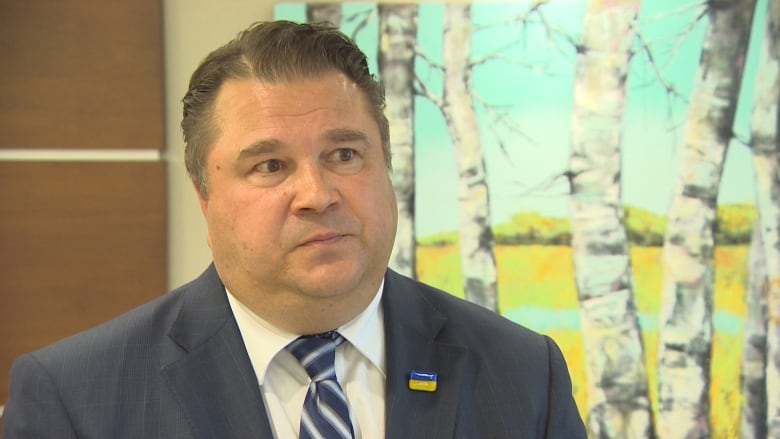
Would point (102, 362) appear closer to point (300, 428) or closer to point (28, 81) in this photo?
point (300, 428)

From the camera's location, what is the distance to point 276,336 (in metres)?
1.32

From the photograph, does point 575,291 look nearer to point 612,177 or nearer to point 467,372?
point 612,177

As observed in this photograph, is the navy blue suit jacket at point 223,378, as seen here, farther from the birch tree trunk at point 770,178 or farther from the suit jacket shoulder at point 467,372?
the birch tree trunk at point 770,178

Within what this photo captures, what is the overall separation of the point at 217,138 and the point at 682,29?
64.4 inches

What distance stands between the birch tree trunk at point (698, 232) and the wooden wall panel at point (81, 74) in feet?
5.26

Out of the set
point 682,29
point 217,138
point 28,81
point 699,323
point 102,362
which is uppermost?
point 682,29

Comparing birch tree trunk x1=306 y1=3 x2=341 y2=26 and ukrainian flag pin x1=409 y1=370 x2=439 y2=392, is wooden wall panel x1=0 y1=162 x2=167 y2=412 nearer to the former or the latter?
birch tree trunk x1=306 y1=3 x2=341 y2=26

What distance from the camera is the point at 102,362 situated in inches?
50.8

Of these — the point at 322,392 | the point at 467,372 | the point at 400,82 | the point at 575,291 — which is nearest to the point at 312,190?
the point at 322,392

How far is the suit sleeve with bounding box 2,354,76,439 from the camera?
1.23 meters

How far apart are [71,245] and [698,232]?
6.22 feet

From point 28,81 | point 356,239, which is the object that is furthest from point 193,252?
point 356,239

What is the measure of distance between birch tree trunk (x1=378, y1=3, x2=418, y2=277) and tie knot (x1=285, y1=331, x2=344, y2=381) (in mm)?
1058

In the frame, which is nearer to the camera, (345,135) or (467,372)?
(345,135)
